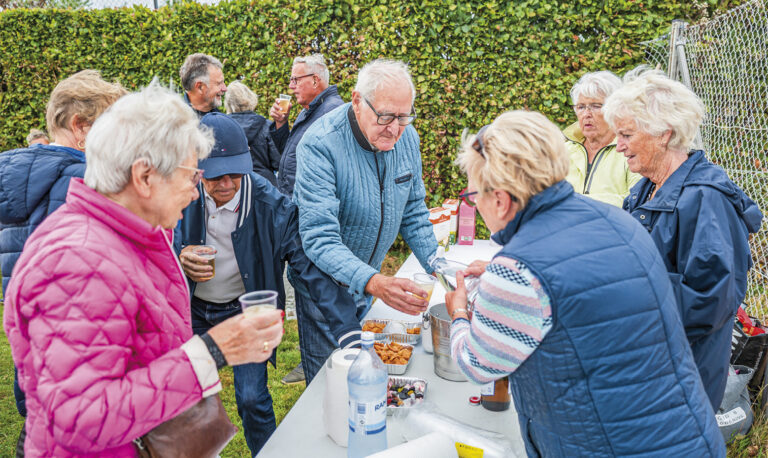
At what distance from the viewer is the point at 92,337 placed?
1085mm

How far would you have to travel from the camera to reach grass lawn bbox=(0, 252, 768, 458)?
295 cm

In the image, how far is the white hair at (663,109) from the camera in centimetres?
206

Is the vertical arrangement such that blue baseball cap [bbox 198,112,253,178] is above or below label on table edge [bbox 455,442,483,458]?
above

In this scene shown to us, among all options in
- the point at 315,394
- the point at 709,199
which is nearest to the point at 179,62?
the point at 315,394

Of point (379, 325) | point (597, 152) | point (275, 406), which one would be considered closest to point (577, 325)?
point (379, 325)

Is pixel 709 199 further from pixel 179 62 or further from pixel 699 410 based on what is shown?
pixel 179 62

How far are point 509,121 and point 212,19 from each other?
20.7ft

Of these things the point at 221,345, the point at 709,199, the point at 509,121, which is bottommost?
the point at 221,345

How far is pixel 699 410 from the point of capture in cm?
135

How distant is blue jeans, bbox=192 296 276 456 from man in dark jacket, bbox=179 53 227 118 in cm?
257

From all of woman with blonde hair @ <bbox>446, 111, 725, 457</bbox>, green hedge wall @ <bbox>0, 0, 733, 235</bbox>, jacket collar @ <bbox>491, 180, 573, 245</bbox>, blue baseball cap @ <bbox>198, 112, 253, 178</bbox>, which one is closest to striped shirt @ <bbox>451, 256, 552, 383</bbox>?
woman with blonde hair @ <bbox>446, 111, 725, 457</bbox>

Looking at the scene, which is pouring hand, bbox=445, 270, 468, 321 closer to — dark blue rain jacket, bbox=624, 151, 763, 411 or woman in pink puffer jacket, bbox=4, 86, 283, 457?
woman in pink puffer jacket, bbox=4, 86, 283, 457

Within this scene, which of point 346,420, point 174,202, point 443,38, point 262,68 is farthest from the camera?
point 262,68

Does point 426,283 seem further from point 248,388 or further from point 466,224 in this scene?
point 466,224
